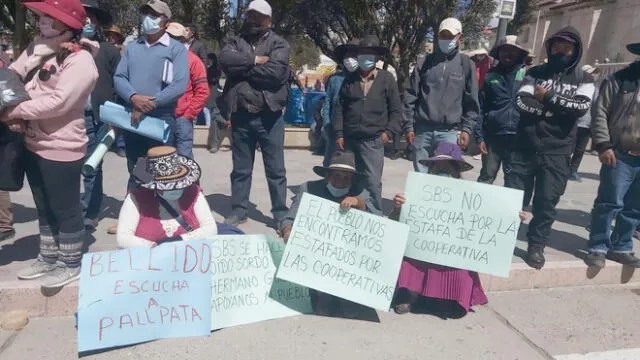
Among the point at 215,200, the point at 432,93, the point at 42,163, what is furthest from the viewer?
the point at 215,200

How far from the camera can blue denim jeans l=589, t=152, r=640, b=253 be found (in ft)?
13.9

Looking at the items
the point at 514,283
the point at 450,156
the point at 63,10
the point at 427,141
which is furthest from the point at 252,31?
the point at 514,283

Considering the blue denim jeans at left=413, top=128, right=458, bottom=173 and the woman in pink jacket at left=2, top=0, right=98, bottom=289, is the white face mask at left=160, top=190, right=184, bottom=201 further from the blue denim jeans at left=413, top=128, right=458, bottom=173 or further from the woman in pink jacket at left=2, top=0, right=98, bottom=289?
the blue denim jeans at left=413, top=128, right=458, bottom=173

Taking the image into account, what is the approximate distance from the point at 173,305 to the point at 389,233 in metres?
1.39

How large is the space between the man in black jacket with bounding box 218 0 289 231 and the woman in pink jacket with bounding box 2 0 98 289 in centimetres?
131

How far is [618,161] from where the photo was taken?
13.9 feet

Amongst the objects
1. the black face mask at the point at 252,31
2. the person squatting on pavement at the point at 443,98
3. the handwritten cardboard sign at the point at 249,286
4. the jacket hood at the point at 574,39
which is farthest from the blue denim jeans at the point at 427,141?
the handwritten cardboard sign at the point at 249,286

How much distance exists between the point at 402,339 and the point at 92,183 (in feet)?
9.18

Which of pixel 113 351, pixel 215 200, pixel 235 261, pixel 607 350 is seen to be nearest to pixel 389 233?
pixel 235 261

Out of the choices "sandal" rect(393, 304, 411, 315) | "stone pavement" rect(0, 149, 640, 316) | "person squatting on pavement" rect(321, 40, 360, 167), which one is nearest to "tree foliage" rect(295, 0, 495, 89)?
"stone pavement" rect(0, 149, 640, 316)

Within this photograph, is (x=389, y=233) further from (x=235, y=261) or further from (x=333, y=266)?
(x=235, y=261)

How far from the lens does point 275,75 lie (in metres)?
4.42

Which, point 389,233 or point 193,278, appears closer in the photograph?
point 193,278

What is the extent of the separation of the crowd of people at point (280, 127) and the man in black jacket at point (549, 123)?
11mm
